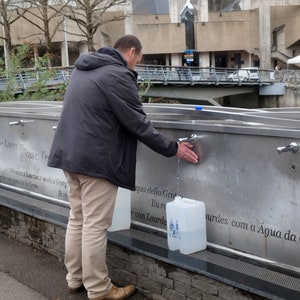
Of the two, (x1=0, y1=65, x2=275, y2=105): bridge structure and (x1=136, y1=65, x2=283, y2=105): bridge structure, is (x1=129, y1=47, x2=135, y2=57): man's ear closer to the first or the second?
(x1=0, y1=65, x2=275, y2=105): bridge structure

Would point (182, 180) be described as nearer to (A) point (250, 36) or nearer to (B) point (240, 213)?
(B) point (240, 213)

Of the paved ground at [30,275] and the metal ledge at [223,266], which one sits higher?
the metal ledge at [223,266]

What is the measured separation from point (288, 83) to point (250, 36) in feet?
81.9

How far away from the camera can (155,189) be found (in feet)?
13.0

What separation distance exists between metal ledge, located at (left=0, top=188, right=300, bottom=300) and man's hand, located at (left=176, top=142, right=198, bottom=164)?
2.08 feet

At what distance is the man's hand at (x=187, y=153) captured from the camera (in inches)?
136

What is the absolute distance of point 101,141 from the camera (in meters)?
3.26

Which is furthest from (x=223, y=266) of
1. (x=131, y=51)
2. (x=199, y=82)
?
(x=199, y=82)

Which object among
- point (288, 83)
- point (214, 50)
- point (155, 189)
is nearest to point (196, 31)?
point (214, 50)

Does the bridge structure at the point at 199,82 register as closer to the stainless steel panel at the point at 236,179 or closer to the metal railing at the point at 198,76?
the metal railing at the point at 198,76

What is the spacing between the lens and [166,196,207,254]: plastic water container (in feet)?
11.3

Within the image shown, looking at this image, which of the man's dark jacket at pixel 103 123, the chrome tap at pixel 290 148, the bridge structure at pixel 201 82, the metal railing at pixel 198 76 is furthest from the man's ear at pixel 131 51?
the bridge structure at pixel 201 82

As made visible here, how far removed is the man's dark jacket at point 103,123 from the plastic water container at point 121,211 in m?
0.70

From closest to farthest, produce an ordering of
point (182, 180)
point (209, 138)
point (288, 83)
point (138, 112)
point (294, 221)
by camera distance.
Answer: point (294, 221)
point (138, 112)
point (209, 138)
point (182, 180)
point (288, 83)
